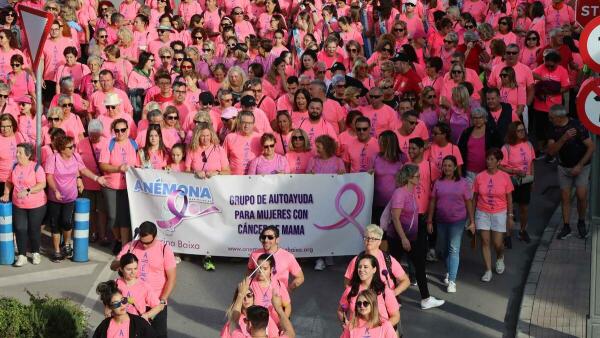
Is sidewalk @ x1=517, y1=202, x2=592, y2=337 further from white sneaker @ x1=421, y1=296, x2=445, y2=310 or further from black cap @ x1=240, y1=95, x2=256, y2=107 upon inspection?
black cap @ x1=240, y1=95, x2=256, y2=107

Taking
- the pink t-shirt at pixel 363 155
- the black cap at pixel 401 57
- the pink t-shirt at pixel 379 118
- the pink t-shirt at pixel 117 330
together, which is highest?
the black cap at pixel 401 57

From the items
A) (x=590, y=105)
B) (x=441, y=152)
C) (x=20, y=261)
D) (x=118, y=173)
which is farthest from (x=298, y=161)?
(x=590, y=105)

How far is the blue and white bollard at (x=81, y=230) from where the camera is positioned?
51.0ft

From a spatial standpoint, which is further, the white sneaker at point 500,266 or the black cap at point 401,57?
the black cap at point 401,57

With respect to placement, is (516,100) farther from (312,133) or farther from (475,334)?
(475,334)

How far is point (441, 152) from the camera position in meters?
15.3

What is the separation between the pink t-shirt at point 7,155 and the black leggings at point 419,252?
5136 mm

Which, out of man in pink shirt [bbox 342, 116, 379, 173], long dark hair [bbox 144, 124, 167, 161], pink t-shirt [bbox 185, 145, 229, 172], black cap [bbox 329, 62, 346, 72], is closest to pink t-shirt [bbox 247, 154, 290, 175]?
pink t-shirt [bbox 185, 145, 229, 172]

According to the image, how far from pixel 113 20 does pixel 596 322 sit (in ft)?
38.0

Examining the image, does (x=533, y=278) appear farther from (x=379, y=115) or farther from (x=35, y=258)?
(x=35, y=258)

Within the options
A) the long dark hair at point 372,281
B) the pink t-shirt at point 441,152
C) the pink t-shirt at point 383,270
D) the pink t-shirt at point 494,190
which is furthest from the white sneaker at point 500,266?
the long dark hair at point 372,281

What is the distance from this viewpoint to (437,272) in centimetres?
1516

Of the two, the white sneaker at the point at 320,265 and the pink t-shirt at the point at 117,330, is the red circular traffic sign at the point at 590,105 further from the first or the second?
the white sneaker at the point at 320,265

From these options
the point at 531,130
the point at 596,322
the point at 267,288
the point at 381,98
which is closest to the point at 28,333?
the point at 267,288
